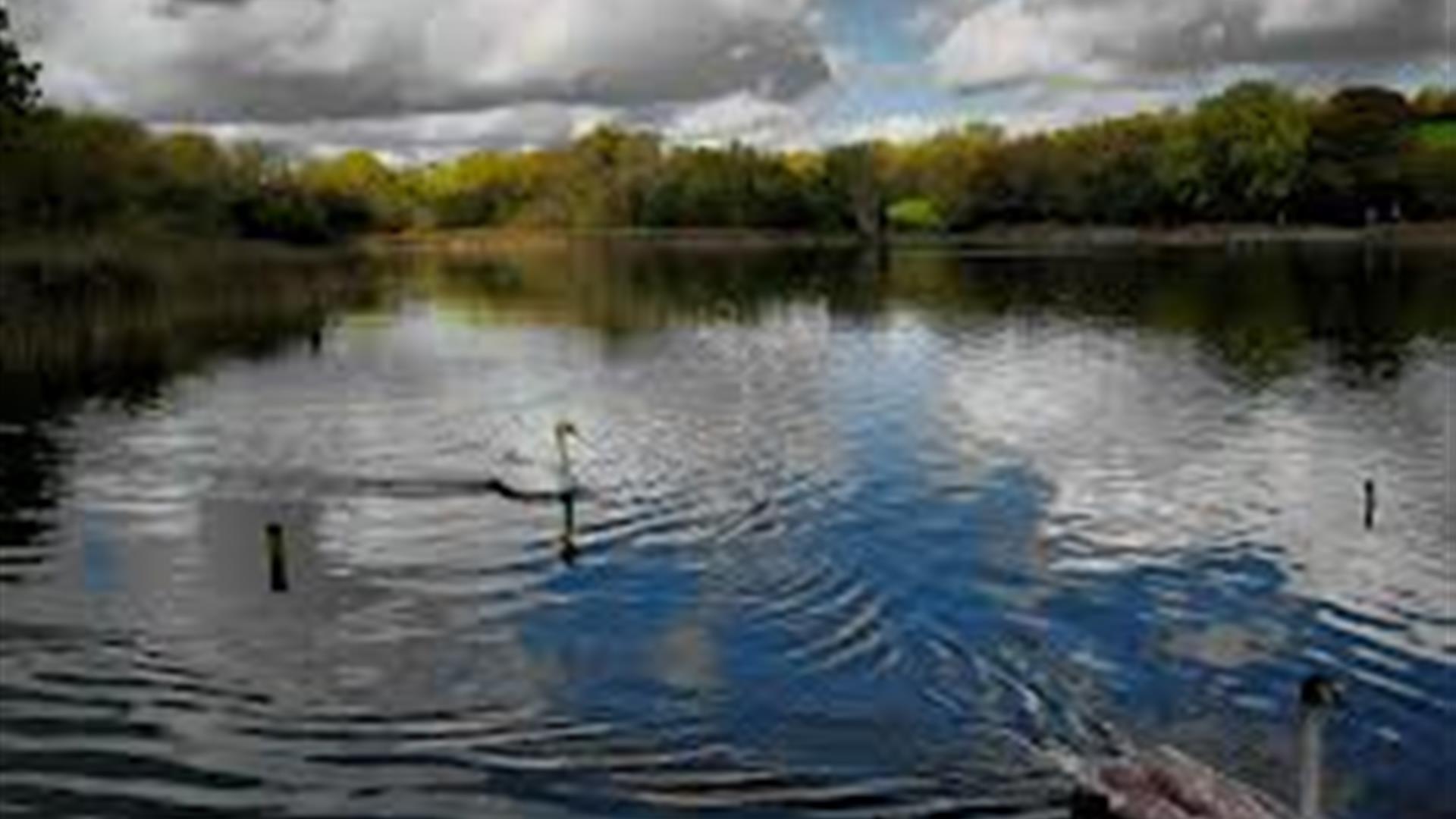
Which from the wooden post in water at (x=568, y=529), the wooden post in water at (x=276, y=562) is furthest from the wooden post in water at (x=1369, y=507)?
the wooden post in water at (x=276, y=562)

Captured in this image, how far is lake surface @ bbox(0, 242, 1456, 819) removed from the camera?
28750 mm

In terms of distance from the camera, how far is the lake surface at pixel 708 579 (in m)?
28.8

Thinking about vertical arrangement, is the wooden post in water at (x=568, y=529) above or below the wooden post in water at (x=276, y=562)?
below

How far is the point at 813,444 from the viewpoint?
61.8 meters

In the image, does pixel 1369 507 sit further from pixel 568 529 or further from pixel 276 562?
pixel 276 562

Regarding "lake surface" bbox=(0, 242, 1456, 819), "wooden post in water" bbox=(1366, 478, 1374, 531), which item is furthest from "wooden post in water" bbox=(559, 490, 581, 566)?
"wooden post in water" bbox=(1366, 478, 1374, 531)

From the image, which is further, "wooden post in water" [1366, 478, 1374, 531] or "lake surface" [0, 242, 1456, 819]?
"wooden post in water" [1366, 478, 1374, 531]

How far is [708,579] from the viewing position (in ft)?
136

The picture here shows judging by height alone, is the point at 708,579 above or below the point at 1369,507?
below

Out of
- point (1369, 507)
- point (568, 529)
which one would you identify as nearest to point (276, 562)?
point (568, 529)

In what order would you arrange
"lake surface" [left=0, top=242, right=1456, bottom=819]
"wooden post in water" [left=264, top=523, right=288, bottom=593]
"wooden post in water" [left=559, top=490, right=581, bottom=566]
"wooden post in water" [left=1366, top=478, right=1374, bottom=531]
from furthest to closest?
"wooden post in water" [left=1366, top=478, right=1374, bottom=531], "wooden post in water" [left=559, top=490, right=581, bottom=566], "wooden post in water" [left=264, top=523, right=288, bottom=593], "lake surface" [left=0, top=242, right=1456, bottom=819]

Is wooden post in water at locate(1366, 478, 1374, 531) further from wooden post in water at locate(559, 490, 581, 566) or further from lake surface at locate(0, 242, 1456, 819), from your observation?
wooden post in water at locate(559, 490, 581, 566)

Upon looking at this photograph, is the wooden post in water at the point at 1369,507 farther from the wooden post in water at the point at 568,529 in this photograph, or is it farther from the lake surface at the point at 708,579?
the wooden post in water at the point at 568,529

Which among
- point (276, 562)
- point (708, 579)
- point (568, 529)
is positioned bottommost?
point (708, 579)
